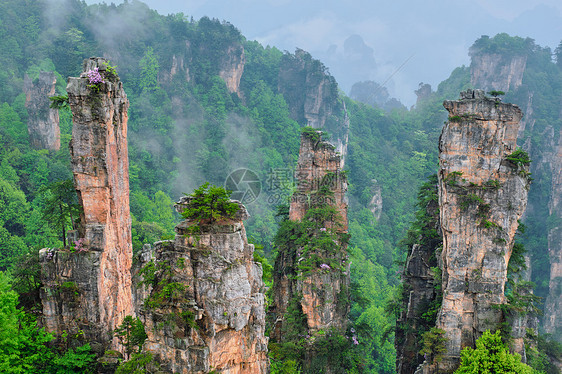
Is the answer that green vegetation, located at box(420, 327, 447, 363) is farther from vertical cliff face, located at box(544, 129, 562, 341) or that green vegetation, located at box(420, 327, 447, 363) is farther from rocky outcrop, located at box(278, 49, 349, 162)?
rocky outcrop, located at box(278, 49, 349, 162)

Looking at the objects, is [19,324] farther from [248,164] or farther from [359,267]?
[248,164]

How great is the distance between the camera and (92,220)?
58.6 feet

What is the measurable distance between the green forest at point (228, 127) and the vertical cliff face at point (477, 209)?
1609cm

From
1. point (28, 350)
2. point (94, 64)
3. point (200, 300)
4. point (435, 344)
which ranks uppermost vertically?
point (94, 64)

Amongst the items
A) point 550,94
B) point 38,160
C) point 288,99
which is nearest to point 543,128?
point 550,94

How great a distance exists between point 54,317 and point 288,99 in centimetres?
6322

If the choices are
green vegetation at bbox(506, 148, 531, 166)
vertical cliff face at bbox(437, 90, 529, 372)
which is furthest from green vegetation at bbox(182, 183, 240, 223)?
green vegetation at bbox(506, 148, 531, 166)

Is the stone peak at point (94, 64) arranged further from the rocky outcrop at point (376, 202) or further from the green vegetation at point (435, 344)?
the rocky outcrop at point (376, 202)

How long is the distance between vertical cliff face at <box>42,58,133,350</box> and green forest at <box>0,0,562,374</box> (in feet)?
53.3

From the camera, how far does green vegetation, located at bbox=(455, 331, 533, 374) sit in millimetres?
17352

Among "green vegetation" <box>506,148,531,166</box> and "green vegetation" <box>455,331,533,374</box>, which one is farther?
"green vegetation" <box>506,148,531,166</box>

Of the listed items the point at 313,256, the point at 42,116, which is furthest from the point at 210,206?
the point at 42,116

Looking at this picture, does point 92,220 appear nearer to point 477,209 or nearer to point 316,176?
point 316,176

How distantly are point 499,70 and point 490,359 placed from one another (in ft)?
210
